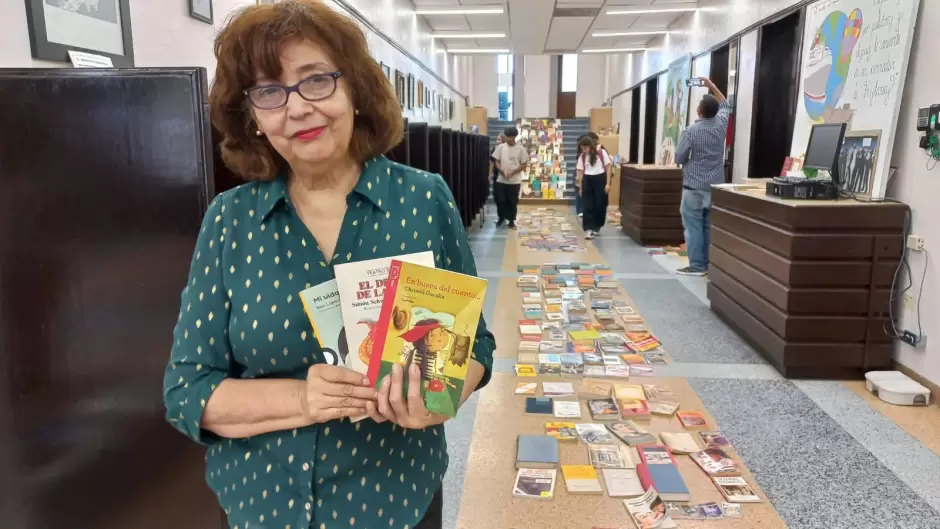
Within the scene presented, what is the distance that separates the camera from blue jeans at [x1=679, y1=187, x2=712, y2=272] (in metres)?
6.30

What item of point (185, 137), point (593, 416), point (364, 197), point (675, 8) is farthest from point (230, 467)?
point (675, 8)

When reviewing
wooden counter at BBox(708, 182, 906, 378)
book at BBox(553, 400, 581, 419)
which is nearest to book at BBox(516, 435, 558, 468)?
book at BBox(553, 400, 581, 419)

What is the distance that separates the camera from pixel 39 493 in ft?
4.81

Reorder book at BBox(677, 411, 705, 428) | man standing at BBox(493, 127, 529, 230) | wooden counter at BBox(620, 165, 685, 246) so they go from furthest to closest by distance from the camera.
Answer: man standing at BBox(493, 127, 529, 230)
wooden counter at BBox(620, 165, 685, 246)
book at BBox(677, 411, 705, 428)

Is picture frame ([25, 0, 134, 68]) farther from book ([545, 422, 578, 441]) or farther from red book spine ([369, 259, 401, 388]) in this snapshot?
book ([545, 422, 578, 441])

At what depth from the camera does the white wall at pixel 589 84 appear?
67.3 feet

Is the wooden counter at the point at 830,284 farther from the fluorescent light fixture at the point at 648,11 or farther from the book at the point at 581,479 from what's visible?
the fluorescent light fixture at the point at 648,11

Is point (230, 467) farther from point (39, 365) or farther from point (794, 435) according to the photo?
point (794, 435)

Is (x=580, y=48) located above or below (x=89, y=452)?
above

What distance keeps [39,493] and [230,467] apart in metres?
0.71

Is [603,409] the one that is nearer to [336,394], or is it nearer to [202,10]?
[336,394]

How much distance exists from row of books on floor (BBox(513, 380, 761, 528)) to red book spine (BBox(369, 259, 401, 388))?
1.61 metres

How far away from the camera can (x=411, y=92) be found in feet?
31.8

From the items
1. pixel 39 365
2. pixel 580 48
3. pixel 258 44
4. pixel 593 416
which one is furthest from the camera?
pixel 580 48
